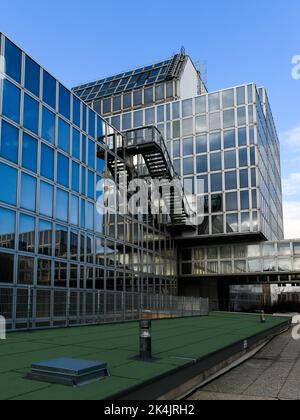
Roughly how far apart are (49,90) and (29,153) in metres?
4.49

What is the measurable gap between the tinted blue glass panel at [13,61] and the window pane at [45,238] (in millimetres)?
7356

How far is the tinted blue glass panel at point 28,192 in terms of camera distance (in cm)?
2152

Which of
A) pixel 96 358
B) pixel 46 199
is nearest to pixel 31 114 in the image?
pixel 46 199

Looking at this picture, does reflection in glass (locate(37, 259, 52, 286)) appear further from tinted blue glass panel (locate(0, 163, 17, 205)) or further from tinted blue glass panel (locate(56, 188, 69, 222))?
tinted blue glass panel (locate(0, 163, 17, 205))

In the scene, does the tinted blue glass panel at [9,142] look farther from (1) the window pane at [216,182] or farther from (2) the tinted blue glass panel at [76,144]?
(1) the window pane at [216,182]

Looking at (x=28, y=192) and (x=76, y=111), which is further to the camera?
(x=76, y=111)

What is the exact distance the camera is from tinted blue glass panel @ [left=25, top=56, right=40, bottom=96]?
22656 mm

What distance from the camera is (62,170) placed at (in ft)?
82.2

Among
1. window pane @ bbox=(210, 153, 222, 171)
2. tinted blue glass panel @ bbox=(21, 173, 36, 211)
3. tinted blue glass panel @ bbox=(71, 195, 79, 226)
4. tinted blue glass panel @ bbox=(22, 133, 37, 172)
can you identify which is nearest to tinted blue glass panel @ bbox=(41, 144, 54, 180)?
tinted blue glass panel @ bbox=(22, 133, 37, 172)

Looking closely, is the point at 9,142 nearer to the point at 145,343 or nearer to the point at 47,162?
the point at 47,162

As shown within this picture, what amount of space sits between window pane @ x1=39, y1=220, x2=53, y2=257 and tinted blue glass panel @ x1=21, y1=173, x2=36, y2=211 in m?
1.17

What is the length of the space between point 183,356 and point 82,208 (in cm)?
1705
